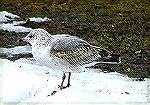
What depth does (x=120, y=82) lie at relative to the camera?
28.7 ft

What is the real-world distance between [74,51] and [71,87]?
0.74m

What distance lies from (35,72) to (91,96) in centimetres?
216

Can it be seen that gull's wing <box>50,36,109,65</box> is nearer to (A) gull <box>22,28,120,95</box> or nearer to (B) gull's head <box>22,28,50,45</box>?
(A) gull <box>22,28,120,95</box>

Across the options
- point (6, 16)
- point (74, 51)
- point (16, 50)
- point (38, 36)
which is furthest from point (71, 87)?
point (6, 16)

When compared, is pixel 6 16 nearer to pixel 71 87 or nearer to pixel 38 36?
pixel 71 87

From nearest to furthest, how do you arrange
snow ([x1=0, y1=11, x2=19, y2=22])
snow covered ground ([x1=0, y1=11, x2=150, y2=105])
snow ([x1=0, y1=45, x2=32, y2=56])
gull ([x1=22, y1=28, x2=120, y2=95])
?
gull ([x1=22, y1=28, x2=120, y2=95]), snow covered ground ([x1=0, y1=11, x2=150, y2=105]), snow ([x1=0, y1=45, x2=32, y2=56]), snow ([x1=0, y1=11, x2=19, y2=22])

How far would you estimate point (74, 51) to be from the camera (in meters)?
7.48

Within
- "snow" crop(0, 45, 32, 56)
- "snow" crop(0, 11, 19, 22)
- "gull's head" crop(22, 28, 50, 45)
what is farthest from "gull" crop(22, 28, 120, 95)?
"snow" crop(0, 11, 19, 22)

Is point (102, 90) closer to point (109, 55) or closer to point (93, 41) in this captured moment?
point (109, 55)

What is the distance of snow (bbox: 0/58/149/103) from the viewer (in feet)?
24.3

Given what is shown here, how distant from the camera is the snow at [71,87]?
7.41 m

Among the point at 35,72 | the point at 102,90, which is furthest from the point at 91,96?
the point at 35,72

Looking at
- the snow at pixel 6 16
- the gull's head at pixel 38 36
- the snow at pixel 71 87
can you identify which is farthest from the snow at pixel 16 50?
the snow at pixel 6 16

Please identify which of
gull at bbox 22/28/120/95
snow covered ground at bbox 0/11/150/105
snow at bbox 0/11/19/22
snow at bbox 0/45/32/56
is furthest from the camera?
snow at bbox 0/11/19/22
